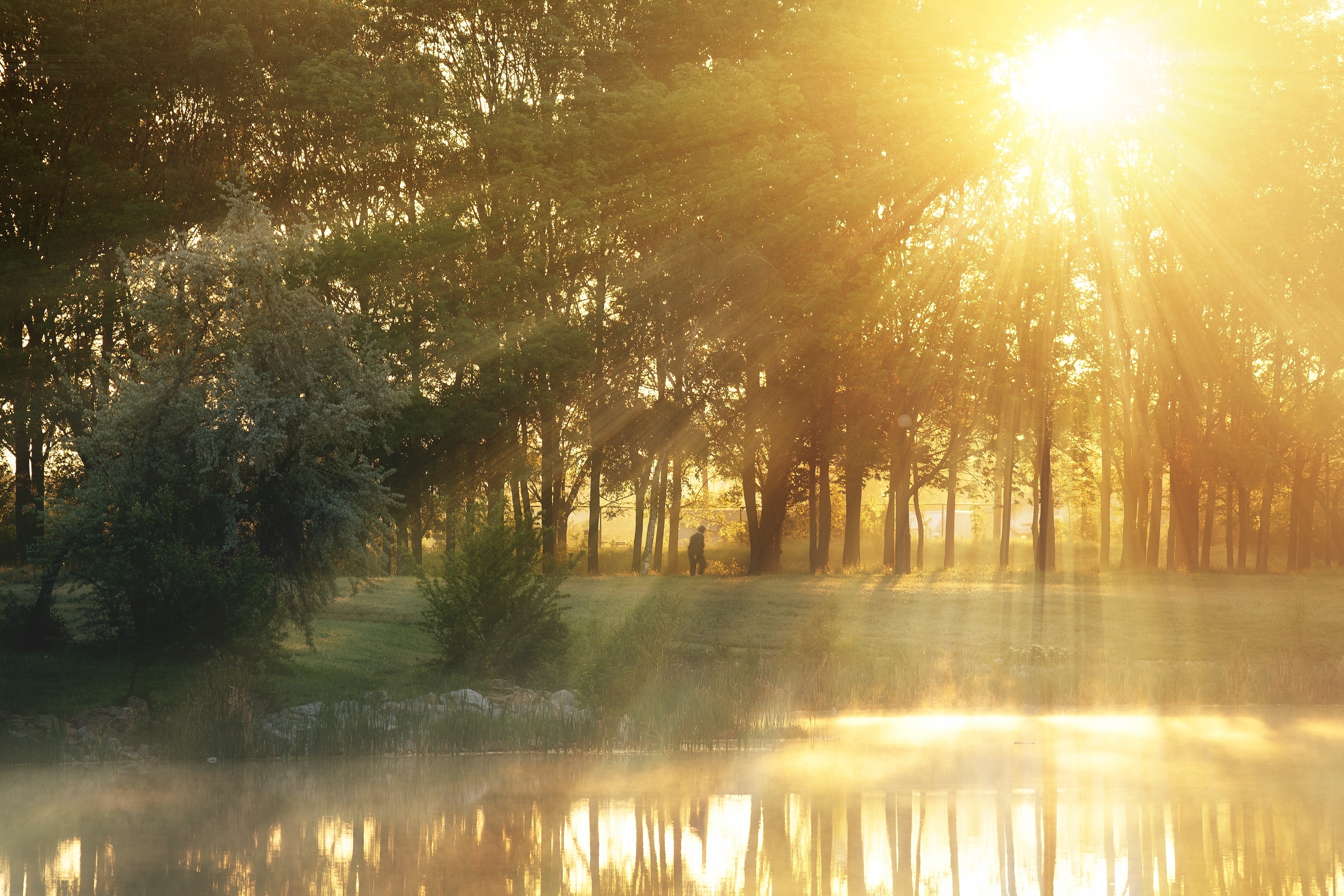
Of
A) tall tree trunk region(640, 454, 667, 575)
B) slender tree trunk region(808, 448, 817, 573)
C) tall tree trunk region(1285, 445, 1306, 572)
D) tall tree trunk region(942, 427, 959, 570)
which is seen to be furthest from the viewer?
tall tree trunk region(942, 427, 959, 570)

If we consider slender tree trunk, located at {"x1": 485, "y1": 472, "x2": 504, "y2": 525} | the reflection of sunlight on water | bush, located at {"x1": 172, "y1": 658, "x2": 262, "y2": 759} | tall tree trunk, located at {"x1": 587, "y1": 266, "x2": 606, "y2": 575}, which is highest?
tall tree trunk, located at {"x1": 587, "y1": 266, "x2": 606, "y2": 575}

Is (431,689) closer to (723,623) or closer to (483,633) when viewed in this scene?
(483,633)

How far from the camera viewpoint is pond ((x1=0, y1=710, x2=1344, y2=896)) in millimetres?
10078

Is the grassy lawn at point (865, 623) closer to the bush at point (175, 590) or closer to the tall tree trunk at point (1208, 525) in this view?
the bush at point (175, 590)

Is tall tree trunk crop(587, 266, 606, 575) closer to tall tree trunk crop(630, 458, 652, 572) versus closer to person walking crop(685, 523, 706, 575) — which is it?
tall tree trunk crop(630, 458, 652, 572)

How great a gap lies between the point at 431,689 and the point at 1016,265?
2744cm

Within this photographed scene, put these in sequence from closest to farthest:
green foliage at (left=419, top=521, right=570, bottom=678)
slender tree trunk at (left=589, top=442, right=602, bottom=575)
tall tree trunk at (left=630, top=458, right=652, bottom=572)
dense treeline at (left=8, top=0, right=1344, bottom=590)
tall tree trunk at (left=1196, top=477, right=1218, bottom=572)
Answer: green foliage at (left=419, top=521, right=570, bottom=678)
dense treeline at (left=8, top=0, right=1344, bottom=590)
slender tree trunk at (left=589, top=442, right=602, bottom=575)
tall tree trunk at (left=630, top=458, right=652, bottom=572)
tall tree trunk at (left=1196, top=477, right=1218, bottom=572)

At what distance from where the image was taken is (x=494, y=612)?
20.7m

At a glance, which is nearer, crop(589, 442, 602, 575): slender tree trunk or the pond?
the pond

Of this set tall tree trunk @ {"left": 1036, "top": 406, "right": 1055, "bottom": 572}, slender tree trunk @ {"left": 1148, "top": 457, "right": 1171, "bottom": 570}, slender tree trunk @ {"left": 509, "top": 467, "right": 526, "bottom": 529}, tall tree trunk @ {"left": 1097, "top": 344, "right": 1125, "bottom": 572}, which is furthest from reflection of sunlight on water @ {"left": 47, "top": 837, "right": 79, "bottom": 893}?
slender tree trunk @ {"left": 1148, "top": 457, "right": 1171, "bottom": 570}

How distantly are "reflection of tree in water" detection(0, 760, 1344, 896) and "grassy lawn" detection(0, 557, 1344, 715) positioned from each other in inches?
201

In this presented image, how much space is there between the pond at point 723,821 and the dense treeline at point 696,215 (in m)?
13.6

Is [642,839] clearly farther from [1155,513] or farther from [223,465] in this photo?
[1155,513]

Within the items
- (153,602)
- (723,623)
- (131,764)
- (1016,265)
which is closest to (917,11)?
(1016,265)
